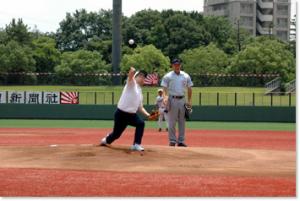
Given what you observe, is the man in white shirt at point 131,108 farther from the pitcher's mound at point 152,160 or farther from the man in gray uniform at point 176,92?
the man in gray uniform at point 176,92

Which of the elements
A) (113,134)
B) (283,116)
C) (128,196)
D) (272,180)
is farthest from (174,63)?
(283,116)

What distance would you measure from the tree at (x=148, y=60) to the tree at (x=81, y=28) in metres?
25.6

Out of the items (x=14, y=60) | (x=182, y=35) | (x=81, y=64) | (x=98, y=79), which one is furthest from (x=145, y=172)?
(x=182, y=35)

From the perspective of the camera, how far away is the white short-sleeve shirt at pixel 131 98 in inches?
493

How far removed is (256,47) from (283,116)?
33232mm

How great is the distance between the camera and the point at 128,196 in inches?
338

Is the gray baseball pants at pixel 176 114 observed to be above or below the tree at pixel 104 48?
below

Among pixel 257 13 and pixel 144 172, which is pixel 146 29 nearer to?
pixel 257 13

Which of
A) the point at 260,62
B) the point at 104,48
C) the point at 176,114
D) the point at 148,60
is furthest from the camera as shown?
the point at 104,48

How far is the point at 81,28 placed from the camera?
343 ft

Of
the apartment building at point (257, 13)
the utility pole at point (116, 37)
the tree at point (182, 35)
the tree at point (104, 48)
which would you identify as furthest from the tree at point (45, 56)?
the apartment building at point (257, 13)

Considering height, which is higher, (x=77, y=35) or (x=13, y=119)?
(x=77, y=35)

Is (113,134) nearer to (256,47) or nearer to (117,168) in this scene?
(117,168)

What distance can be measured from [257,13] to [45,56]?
6296 centimetres
